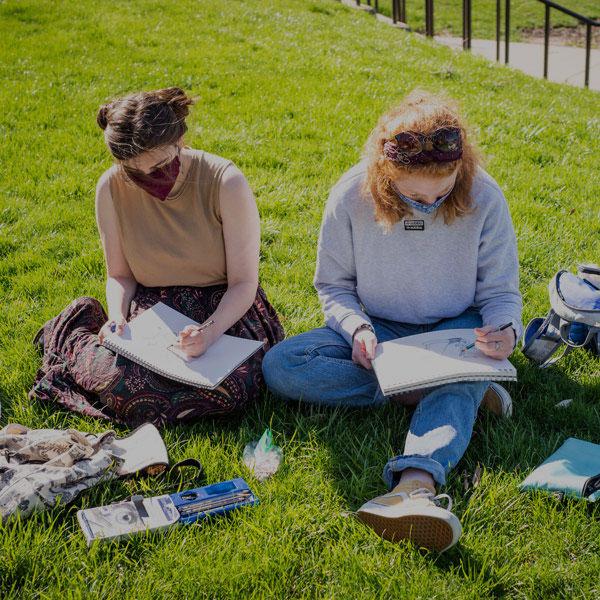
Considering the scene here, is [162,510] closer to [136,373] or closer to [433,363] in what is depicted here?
[136,373]

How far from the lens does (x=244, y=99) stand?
748cm

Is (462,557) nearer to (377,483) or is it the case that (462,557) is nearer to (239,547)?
(377,483)

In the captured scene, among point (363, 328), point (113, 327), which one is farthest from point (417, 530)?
point (113, 327)

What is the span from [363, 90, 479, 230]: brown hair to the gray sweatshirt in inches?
→ 3.0

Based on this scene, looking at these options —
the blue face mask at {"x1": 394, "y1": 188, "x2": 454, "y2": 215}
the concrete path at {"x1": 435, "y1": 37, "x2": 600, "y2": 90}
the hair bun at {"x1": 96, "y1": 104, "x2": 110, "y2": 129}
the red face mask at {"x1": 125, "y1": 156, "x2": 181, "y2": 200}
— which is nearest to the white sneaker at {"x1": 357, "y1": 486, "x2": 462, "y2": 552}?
the blue face mask at {"x1": 394, "y1": 188, "x2": 454, "y2": 215}

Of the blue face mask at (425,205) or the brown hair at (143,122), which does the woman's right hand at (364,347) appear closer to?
the blue face mask at (425,205)

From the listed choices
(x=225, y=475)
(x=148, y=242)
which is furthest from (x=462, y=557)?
(x=148, y=242)

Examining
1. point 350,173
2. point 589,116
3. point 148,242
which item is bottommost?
point 589,116

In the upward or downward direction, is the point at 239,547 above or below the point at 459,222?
below

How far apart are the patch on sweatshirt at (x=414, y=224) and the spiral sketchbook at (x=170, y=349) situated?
79 centimetres

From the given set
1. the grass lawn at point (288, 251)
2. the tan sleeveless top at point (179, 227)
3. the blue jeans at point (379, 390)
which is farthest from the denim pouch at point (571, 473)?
the tan sleeveless top at point (179, 227)

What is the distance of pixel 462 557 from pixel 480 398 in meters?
0.71

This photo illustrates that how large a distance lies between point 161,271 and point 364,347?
1029 mm

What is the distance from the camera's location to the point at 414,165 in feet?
9.68
